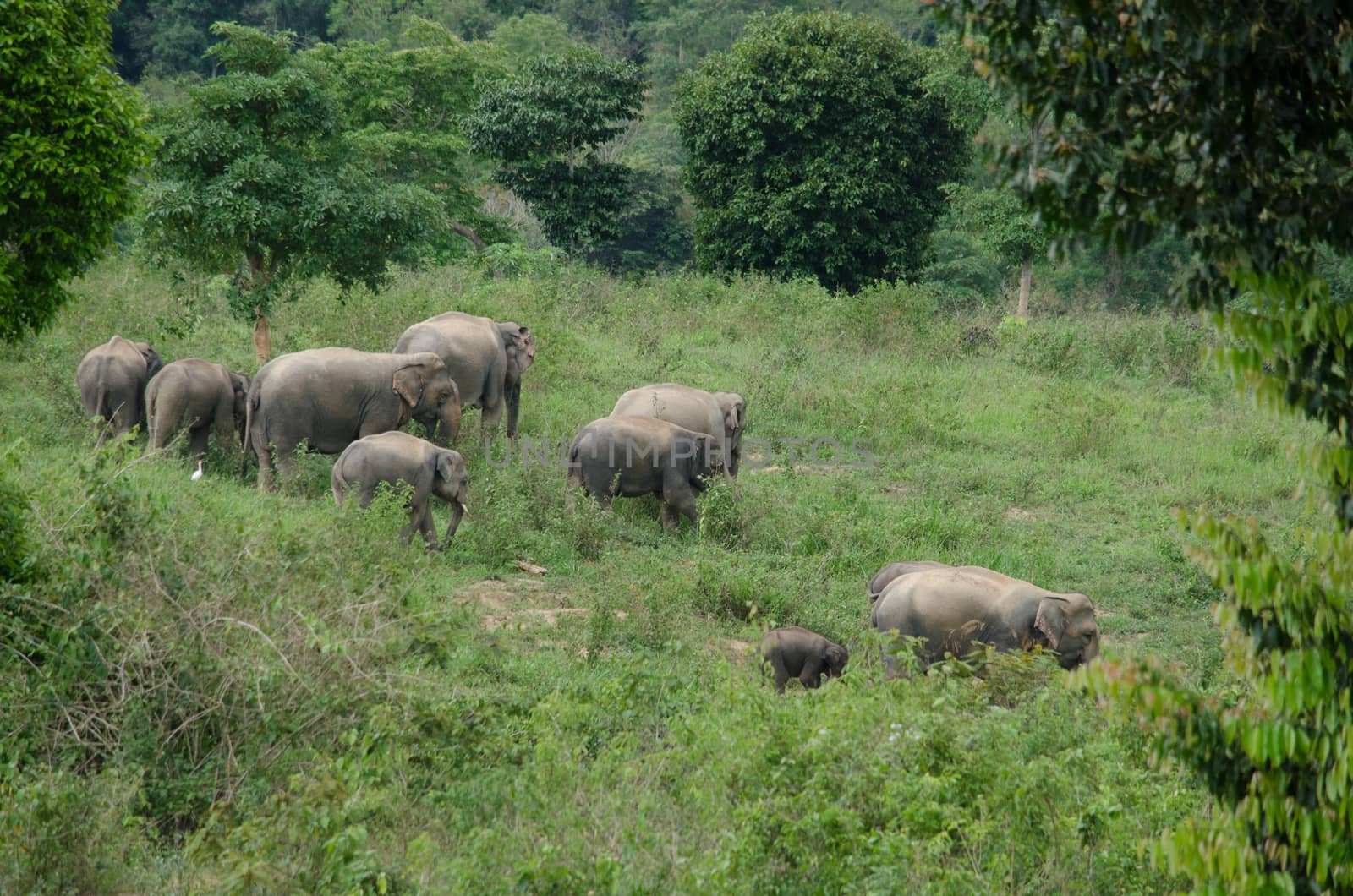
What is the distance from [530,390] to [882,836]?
34.2 ft

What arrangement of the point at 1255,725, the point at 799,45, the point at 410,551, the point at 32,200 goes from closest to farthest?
the point at 1255,725
the point at 32,200
the point at 410,551
the point at 799,45

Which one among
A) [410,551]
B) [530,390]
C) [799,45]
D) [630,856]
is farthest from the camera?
[799,45]

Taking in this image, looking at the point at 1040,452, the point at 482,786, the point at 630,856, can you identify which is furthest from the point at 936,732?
the point at 1040,452

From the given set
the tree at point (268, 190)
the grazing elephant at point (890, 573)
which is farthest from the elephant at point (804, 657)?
the tree at point (268, 190)

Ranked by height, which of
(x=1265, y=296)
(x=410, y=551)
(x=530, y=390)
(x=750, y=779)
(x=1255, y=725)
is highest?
(x=1265, y=296)

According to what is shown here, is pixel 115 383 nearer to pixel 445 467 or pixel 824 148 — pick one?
pixel 445 467

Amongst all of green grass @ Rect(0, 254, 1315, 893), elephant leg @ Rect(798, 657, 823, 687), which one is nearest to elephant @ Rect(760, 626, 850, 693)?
elephant leg @ Rect(798, 657, 823, 687)

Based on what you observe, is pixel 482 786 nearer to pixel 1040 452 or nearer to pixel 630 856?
pixel 630 856

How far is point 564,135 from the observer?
2336 centimetres

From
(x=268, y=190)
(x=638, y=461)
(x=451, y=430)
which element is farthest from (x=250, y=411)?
(x=638, y=461)

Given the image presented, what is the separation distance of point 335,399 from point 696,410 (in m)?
3.09

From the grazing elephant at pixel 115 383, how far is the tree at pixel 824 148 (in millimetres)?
13130

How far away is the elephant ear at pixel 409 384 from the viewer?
35.6ft

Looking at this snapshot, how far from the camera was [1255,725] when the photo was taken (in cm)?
314
